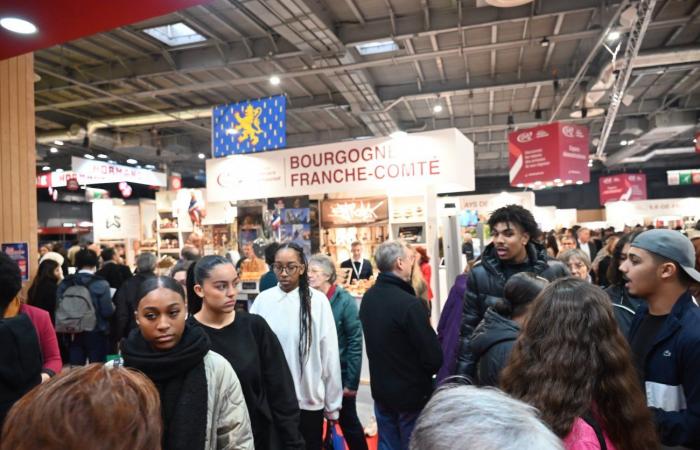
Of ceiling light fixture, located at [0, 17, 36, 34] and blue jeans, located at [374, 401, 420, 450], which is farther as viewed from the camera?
ceiling light fixture, located at [0, 17, 36, 34]

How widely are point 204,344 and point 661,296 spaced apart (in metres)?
1.79

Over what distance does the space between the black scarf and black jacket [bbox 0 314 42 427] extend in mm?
848

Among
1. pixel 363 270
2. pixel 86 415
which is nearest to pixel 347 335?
pixel 86 415

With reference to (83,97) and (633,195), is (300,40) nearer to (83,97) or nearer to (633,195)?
(83,97)

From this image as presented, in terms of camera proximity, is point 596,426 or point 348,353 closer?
point 596,426

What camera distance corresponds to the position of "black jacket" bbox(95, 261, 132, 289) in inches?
233

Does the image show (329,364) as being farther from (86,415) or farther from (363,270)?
(363,270)

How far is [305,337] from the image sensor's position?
2889 mm

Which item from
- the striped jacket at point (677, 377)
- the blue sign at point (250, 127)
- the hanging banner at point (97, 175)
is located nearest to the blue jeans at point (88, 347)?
the blue sign at point (250, 127)

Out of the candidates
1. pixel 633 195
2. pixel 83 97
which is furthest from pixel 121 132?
pixel 633 195

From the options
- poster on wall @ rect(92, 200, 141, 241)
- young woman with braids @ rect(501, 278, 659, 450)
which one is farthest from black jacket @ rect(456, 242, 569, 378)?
poster on wall @ rect(92, 200, 141, 241)

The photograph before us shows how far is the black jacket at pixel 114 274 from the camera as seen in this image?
19.4 ft

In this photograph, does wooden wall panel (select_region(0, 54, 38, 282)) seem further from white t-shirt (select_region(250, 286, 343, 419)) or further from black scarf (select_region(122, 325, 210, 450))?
black scarf (select_region(122, 325, 210, 450))

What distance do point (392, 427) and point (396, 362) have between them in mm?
442
